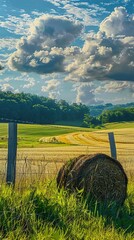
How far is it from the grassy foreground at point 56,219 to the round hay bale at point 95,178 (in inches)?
12.8

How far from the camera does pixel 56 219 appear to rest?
6.10 metres

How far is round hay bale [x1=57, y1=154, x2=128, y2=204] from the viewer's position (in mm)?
7695

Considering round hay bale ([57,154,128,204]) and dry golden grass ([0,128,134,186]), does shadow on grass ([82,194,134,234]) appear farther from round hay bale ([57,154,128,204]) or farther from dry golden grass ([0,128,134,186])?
dry golden grass ([0,128,134,186])

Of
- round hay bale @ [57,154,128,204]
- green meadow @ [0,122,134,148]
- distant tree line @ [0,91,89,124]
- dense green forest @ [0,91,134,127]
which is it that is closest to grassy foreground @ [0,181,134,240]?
round hay bale @ [57,154,128,204]

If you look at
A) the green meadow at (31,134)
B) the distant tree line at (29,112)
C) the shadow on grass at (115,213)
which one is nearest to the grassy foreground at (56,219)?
the shadow on grass at (115,213)

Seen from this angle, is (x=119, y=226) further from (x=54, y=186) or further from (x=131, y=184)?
(x=131, y=184)

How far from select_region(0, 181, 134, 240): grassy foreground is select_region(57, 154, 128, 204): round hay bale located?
32 centimetres

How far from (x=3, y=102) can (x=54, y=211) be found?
104m

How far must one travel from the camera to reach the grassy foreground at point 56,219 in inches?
217

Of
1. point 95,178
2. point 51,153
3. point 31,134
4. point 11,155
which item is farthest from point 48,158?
point 31,134

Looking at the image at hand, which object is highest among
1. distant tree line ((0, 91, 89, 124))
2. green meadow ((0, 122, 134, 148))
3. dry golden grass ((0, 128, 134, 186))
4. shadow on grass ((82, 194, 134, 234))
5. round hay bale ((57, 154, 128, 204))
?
distant tree line ((0, 91, 89, 124))

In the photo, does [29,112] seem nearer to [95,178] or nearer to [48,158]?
[48,158]

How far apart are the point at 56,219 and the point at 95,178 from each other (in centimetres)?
190

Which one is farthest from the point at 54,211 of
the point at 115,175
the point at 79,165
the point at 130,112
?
the point at 130,112
